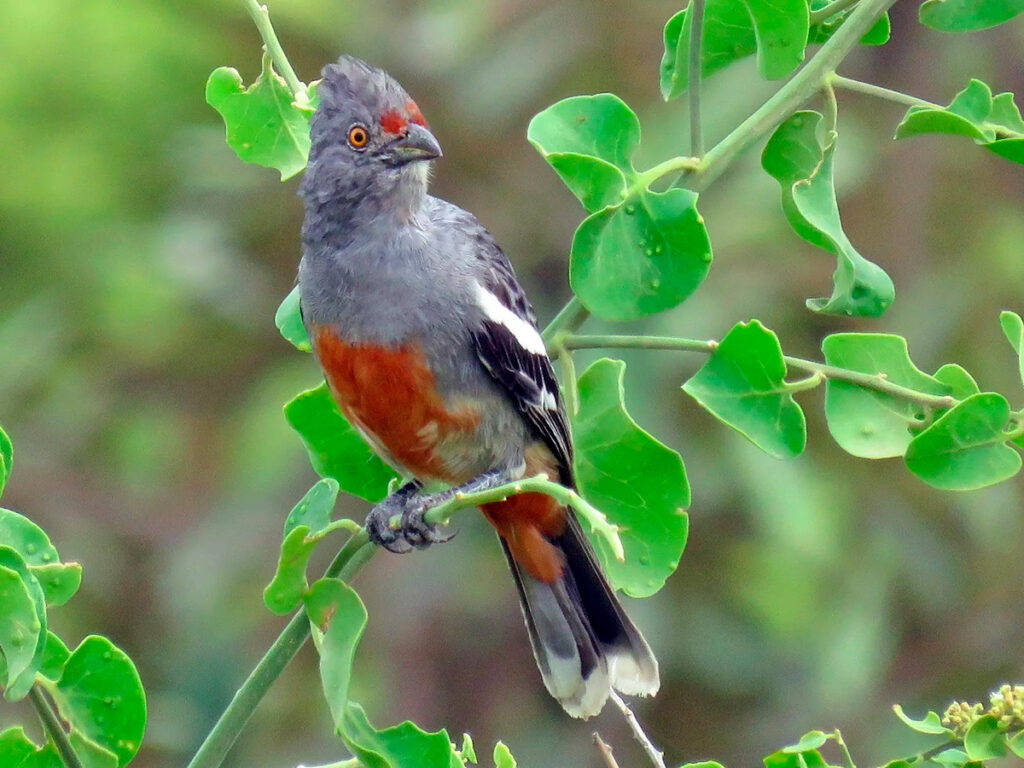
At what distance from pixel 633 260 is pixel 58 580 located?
103 cm

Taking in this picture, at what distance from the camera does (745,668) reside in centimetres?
616

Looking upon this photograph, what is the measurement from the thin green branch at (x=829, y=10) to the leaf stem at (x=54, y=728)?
167 cm

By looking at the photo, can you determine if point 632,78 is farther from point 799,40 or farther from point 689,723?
point 799,40

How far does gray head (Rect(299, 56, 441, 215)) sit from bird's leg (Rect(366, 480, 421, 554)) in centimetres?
74

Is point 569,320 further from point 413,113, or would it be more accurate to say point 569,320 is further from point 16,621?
point 413,113

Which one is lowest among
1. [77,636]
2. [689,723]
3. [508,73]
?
[689,723]

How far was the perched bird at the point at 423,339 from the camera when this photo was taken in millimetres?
3346

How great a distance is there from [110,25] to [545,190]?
214 cm

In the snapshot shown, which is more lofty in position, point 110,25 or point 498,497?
point 498,497

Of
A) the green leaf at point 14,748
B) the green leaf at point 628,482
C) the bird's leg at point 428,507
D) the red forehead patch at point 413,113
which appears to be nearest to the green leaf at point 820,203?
the green leaf at point 628,482

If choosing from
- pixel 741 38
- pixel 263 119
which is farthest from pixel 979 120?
pixel 263 119

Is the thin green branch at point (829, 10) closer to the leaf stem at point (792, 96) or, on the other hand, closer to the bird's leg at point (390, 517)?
the leaf stem at point (792, 96)

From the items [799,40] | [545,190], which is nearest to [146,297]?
[545,190]

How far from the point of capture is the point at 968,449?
2.26m
